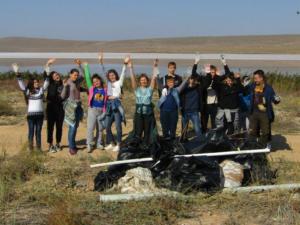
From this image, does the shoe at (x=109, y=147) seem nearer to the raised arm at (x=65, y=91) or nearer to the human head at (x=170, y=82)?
the raised arm at (x=65, y=91)

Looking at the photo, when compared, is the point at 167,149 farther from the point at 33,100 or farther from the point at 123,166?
the point at 33,100

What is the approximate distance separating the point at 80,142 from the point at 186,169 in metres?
4.99

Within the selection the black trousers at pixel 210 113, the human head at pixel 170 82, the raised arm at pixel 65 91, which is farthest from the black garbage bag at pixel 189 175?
the black trousers at pixel 210 113

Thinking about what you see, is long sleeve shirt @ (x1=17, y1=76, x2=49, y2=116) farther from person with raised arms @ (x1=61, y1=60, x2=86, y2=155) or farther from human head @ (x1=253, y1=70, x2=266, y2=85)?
human head @ (x1=253, y1=70, x2=266, y2=85)

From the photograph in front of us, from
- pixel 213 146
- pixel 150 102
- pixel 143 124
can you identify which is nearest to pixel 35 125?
pixel 143 124

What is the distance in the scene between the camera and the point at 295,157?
10.8m

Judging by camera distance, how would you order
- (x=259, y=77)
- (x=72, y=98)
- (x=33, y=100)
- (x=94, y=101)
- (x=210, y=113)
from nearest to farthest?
(x=259, y=77) < (x=33, y=100) < (x=72, y=98) < (x=94, y=101) < (x=210, y=113)

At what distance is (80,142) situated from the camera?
1243 cm

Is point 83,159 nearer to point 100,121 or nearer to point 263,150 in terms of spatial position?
point 100,121

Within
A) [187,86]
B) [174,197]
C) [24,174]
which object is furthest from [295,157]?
[24,174]

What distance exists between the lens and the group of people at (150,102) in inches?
416

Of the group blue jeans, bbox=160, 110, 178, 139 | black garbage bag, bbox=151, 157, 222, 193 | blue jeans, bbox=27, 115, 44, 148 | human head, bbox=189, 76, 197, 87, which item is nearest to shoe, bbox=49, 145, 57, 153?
blue jeans, bbox=27, 115, 44, 148

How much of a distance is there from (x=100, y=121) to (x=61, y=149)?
99 centimetres

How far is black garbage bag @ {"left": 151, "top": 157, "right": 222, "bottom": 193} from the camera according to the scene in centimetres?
766
